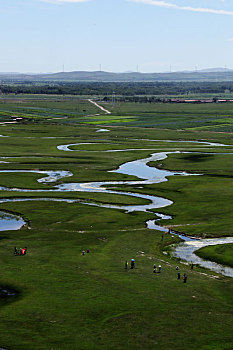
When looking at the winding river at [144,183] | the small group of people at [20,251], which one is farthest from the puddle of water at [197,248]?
the small group of people at [20,251]

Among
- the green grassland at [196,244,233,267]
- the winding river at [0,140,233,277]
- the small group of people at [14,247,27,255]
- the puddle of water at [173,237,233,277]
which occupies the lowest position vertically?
the winding river at [0,140,233,277]

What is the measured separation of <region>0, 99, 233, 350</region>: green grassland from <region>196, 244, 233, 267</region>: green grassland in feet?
13.4

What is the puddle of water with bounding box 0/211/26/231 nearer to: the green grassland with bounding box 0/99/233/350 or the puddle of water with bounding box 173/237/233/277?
the green grassland with bounding box 0/99/233/350

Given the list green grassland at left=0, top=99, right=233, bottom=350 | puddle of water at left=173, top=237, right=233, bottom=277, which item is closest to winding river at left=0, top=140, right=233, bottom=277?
puddle of water at left=173, top=237, right=233, bottom=277

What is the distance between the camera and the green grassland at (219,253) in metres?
63.7

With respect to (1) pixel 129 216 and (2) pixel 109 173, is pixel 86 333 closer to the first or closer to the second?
(1) pixel 129 216

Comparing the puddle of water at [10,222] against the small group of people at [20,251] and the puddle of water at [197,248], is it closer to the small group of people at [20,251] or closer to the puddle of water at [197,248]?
the small group of people at [20,251]

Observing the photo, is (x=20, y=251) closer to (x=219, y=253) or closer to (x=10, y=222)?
(x=10, y=222)

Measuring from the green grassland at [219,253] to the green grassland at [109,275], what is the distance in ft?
13.4

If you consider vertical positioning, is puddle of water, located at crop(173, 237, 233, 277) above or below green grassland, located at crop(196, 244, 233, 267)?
below

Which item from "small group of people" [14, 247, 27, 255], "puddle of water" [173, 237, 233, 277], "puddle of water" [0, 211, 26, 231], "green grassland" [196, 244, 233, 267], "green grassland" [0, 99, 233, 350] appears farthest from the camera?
"puddle of water" [0, 211, 26, 231]

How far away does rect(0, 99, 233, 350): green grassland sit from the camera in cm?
4334

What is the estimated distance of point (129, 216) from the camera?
84062mm

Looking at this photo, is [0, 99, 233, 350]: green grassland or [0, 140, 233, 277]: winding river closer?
[0, 99, 233, 350]: green grassland
